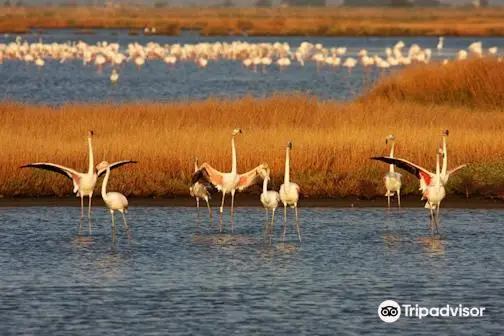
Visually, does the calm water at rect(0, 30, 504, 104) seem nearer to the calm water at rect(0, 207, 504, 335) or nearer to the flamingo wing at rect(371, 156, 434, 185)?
the calm water at rect(0, 207, 504, 335)

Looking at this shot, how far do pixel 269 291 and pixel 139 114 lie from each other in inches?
491

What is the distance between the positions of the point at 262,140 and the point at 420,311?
31.0 feet

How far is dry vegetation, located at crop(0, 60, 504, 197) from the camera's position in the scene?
17.2 m

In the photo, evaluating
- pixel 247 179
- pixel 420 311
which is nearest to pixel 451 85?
pixel 247 179

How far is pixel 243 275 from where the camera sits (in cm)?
1190

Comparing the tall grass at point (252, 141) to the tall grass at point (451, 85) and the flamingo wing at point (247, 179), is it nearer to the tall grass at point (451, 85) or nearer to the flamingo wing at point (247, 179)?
the tall grass at point (451, 85)

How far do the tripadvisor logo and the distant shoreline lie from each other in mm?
6017

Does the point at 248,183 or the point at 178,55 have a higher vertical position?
the point at 178,55

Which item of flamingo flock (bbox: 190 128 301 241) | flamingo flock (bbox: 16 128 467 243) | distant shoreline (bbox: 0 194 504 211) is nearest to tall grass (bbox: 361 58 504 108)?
distant shoreline (bbox: 0 194 504 211)

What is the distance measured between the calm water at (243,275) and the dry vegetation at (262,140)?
1.27m

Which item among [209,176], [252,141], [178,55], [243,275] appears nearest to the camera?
[243,275]

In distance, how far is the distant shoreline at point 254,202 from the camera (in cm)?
1652

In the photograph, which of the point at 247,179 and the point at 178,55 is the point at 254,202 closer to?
the point at 247,179

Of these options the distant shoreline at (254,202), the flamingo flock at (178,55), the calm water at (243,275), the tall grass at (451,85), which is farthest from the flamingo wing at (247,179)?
the flamingo flock at (178,55)
